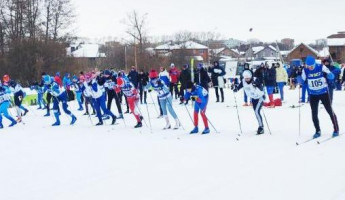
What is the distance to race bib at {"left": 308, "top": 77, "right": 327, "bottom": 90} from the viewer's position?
30.6ft

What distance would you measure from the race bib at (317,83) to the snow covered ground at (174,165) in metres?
1.19

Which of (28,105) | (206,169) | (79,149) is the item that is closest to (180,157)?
(206,169)

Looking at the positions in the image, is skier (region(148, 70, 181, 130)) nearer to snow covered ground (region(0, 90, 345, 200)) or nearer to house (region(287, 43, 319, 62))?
snow covered ground (region(0, 90, 345, 200))

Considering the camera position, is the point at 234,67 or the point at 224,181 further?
the point at 234,67

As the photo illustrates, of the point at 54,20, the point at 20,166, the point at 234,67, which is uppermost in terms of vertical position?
the point at 54,20

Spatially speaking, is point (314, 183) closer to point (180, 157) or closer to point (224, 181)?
point (224, 181)

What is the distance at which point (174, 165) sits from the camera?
771 centimetres

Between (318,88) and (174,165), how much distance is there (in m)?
4.05

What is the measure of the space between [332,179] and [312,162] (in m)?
1.05

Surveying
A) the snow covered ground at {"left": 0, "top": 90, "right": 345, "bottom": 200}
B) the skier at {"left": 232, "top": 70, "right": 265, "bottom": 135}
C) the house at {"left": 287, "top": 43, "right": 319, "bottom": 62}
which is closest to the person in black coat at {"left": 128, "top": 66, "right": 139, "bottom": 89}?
the snow covered ground at {"left": 0, "top": 90, "right": 345, "bottom": 200}

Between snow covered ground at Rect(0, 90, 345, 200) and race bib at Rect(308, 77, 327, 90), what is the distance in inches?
46.7

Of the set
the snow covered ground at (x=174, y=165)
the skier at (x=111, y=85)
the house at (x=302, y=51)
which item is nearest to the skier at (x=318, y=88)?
the snow covered ground at (x=174, y=165)

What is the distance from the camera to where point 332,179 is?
603 centimetres

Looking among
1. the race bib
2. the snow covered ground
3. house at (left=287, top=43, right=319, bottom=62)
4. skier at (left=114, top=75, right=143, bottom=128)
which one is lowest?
the snow covered ground
